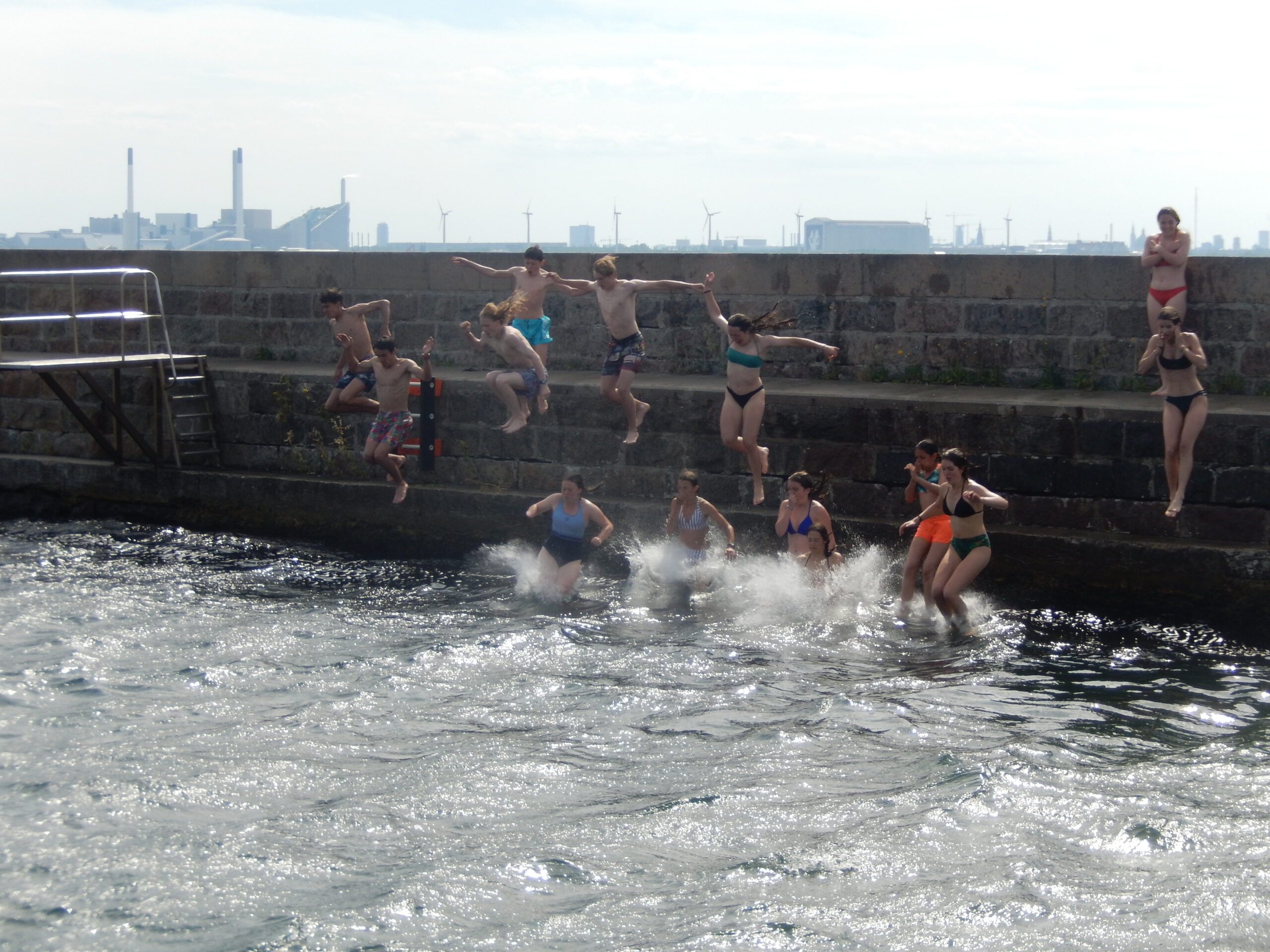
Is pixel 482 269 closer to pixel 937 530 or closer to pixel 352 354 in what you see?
pixel 352 354

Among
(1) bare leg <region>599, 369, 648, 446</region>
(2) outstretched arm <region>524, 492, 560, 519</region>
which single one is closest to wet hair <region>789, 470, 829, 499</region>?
(1) bare leg <region>599, 369, 648, 446</region>

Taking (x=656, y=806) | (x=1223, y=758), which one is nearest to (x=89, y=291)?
(x=656, y=806)

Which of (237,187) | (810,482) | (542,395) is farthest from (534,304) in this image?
(237,187)

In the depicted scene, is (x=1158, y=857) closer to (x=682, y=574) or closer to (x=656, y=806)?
(x=656, y=806)

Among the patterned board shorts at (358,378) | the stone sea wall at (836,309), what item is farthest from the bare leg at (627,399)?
the patterned board shorts at (358,378)

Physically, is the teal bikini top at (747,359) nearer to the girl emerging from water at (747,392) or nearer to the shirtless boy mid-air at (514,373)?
the girl emerging from water at (747,392)

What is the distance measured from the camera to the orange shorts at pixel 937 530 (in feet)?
31.8

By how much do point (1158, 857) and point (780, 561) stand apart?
491 cm

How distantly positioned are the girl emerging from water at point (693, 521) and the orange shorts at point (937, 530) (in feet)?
5.18

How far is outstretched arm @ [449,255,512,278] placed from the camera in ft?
A: 41.5

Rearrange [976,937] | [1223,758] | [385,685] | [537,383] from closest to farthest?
[976,937] < [1223,758] < [385,685] < [537,383]

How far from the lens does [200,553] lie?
1259 centimetres

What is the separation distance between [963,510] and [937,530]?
37cm

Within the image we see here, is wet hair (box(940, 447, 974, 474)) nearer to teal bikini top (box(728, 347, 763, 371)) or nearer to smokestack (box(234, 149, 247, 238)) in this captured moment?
teal bikini top (box(728, 347, 763, 371))
